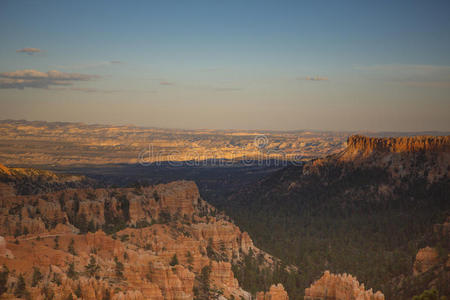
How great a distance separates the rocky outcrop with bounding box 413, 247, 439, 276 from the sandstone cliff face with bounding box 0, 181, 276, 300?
2276 centimetres

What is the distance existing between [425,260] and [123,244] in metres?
38.4

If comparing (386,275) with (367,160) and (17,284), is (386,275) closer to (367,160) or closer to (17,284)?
(17,284)

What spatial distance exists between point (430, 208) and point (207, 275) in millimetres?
77527

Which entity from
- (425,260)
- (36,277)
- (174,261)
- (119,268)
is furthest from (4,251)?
(425,260)

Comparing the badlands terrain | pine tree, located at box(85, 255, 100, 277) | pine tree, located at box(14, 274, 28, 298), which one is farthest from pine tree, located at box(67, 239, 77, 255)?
pine tree, located at box(14, 274, 28, 298)

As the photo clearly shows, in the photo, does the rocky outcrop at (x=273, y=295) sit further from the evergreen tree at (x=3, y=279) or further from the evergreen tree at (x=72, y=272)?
the evergreen tree at (x=3, y=279)

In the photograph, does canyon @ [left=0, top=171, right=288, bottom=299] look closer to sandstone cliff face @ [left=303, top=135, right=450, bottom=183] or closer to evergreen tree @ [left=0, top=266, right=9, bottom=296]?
evergreen tree @ [left=0, top=266, right=9, bottom=296]

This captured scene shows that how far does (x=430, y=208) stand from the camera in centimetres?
11588

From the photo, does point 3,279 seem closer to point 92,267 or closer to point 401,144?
point 92,267

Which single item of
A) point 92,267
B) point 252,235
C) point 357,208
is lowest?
point 252,235

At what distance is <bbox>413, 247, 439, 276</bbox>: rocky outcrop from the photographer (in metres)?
64.3

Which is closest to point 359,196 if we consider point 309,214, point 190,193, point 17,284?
point 309,214

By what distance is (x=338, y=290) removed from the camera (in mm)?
49656

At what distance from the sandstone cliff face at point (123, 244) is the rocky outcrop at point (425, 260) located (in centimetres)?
2276
